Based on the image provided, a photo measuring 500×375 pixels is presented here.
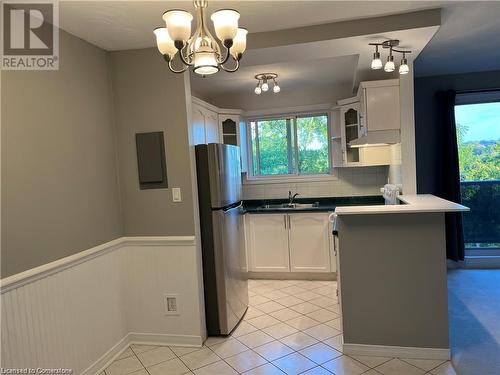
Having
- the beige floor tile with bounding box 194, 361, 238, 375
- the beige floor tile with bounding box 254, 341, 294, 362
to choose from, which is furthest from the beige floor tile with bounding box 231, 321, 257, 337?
the beige floor tile with bounding box 194, 361, 238, 375

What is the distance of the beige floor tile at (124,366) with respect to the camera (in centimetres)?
253

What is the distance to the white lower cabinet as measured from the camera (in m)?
4.17

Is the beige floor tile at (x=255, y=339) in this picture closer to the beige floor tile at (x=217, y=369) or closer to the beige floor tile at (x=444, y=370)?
the beige floor tile at (x=217, y=369)

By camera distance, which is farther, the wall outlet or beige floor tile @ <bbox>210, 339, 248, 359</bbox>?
the wall outlet

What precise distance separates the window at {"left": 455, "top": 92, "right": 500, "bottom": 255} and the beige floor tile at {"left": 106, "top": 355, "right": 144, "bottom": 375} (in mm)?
4176

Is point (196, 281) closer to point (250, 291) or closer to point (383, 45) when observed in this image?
point (250, 291)

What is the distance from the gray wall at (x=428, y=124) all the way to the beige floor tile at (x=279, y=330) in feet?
8.46

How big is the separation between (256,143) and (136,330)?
9.64 ft

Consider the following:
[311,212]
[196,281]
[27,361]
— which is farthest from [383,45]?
[27,361]

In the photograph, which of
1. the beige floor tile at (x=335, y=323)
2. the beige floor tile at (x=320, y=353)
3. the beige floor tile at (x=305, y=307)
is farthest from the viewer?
the beige floor tile at (x=305, y=307)

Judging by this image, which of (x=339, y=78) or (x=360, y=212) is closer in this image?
(x=360, y=212)

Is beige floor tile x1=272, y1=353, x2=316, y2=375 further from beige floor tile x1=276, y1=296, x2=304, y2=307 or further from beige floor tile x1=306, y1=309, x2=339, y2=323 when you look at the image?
beige floor tile x1=276, y1=296, x2=304, y2=307

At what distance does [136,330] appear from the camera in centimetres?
297
